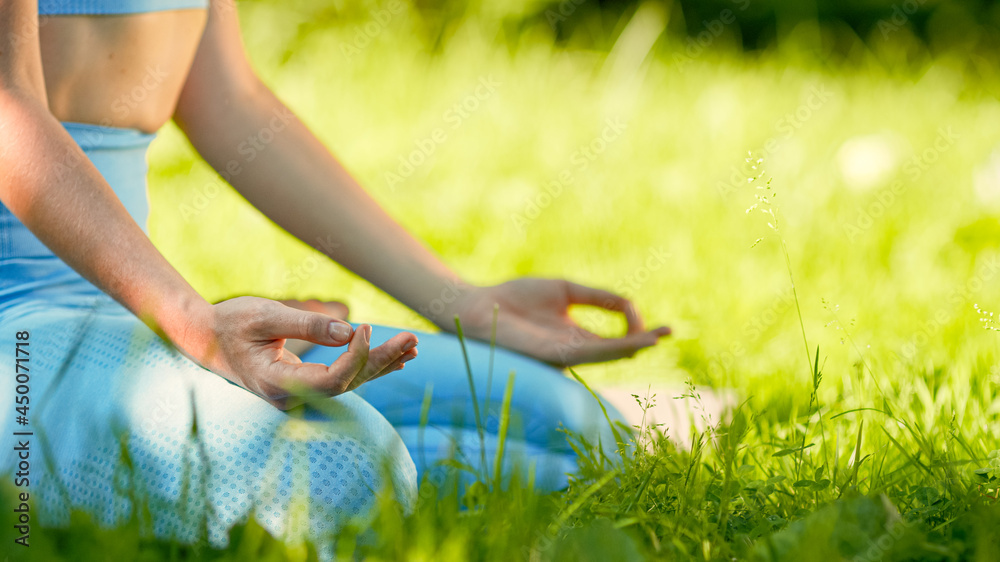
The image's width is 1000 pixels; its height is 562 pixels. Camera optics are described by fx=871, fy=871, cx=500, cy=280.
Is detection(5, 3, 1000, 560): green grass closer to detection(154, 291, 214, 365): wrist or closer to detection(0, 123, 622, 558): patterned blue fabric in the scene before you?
detection(0, 123, 622, 558): patterned blue fabric

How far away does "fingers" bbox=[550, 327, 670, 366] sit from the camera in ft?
Result: 4.71

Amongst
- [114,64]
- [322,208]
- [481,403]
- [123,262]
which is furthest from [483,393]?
[114,64]

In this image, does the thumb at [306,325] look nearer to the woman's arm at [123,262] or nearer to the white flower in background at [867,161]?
the woman's arm at [123,262]

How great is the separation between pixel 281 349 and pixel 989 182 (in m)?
2.90

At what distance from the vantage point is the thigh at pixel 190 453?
1.03 metres

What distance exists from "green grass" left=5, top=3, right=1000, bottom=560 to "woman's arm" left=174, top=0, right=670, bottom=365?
1.04 ft

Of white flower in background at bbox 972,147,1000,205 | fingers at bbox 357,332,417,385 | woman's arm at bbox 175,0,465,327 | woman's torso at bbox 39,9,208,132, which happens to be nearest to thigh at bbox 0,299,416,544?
fingers at bbox 357,332,417,385

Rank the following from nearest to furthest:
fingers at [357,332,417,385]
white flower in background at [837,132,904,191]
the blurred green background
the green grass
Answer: fingers at [357,332,417,385] → the green grass → the blurred green background → white flower in background at [837,132,904,191]

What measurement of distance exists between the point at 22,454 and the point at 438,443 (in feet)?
1.95

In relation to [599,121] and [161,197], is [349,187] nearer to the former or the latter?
[161,197]

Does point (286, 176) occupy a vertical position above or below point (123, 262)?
above

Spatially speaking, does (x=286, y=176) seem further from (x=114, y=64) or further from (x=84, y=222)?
(x=84, y=222)

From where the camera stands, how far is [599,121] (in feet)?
13.8

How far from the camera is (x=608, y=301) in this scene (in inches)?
63.1
